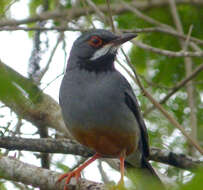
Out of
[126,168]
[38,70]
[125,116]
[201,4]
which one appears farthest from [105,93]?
[201,4]

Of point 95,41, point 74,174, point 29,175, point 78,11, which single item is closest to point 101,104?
point 74,174

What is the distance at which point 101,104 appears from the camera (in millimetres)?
5141

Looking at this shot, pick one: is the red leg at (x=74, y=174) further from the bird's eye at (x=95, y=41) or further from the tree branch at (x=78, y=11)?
the tree branch at (x=78, y=11)

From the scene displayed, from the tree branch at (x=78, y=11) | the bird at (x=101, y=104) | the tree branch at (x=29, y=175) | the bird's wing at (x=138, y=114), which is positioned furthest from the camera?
the tree branch at (x=78, y=11)

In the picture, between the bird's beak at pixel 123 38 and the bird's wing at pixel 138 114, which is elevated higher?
the bird's beak at pixel 123 38

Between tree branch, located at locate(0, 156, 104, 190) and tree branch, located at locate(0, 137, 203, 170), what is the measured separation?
0.31 m

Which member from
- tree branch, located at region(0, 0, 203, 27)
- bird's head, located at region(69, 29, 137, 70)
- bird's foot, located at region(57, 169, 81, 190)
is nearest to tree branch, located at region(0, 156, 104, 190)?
bird's foot, located at region(57, 169, 81, 190)

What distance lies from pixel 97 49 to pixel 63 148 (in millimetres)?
1650

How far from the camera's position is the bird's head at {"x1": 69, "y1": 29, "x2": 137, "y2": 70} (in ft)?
18.7

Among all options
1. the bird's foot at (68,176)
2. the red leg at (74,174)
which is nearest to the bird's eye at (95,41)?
the red leg at (74,174)

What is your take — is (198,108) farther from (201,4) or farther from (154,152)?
(201,4)

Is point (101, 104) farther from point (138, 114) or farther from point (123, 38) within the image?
point (123, 38)

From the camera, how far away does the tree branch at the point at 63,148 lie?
4866 millimetres

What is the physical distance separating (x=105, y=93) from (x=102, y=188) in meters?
1.47
